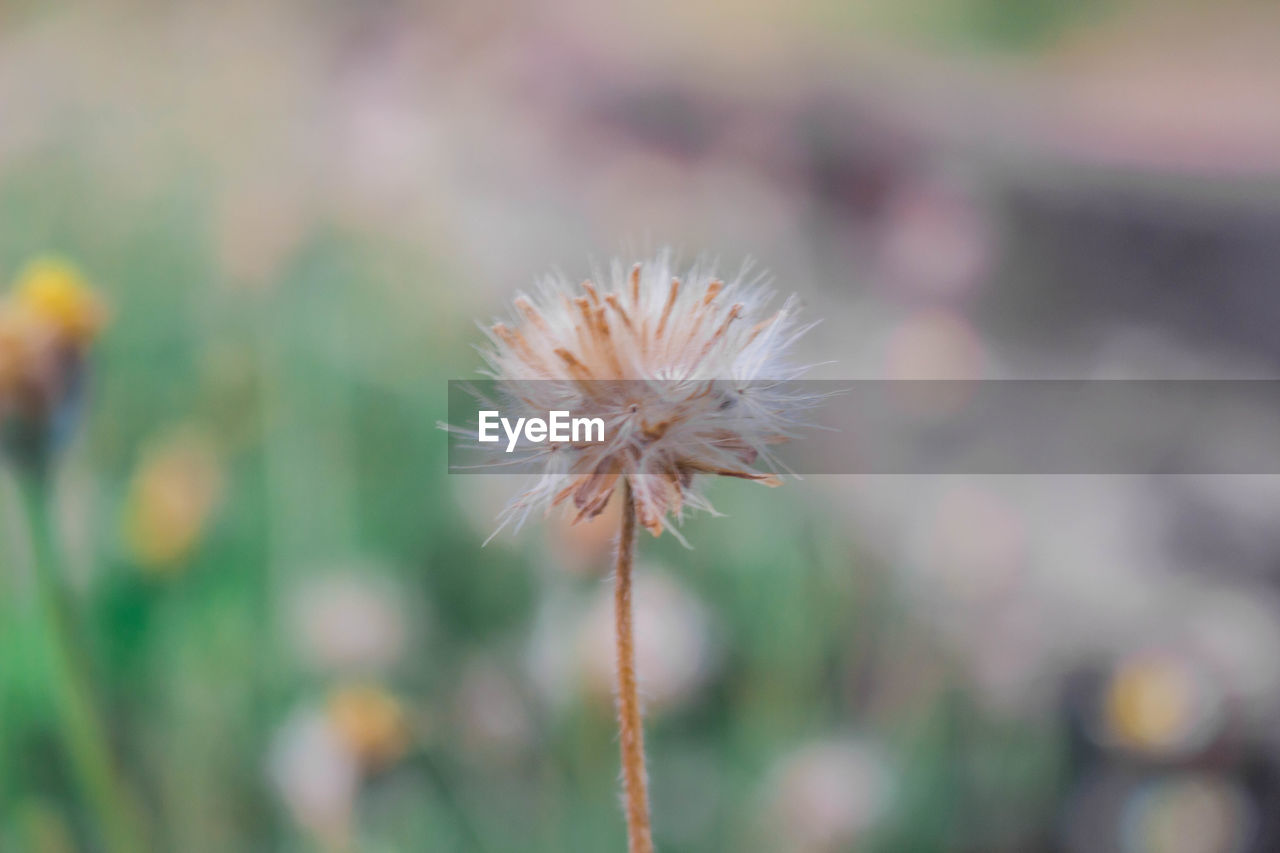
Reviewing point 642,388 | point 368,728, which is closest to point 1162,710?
point 368,728

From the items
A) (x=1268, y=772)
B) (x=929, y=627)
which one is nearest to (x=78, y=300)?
(x=929, y=627)

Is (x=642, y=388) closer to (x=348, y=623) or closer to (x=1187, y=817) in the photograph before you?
(x=348, y=623)

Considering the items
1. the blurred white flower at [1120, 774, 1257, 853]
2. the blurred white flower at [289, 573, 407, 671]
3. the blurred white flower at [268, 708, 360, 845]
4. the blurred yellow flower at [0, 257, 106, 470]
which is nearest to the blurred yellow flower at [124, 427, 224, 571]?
the blurred white flower at [289, 573, 407, 671]

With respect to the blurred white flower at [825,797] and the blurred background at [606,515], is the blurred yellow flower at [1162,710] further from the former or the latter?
the blurred white flower at [825,797]

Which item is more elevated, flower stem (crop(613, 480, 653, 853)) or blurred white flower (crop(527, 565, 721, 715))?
flower stem (crop(613, 480, 653, 853))

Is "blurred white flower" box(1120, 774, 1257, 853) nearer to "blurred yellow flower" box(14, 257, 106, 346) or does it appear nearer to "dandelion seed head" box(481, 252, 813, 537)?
"dandelion seed head" box(481, 252, 813, 537)

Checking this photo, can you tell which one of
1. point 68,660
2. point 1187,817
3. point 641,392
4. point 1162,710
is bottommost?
point 1187,817
